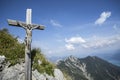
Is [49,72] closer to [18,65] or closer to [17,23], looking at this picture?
[18,65]

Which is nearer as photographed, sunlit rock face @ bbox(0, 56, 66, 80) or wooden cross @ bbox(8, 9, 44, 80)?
wooden cross @ bbox(8, 9, 44, 80)

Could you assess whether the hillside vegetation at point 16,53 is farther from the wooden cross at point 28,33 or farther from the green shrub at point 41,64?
the wooden cross at point 28,33

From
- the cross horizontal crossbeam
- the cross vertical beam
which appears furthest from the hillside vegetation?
the cross horizontal crossbeam

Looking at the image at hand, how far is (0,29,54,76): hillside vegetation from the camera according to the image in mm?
11984

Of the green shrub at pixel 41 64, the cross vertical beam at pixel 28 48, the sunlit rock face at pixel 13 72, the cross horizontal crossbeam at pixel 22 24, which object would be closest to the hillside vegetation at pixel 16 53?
the green shrub at pixel 41 64

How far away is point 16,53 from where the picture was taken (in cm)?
1238

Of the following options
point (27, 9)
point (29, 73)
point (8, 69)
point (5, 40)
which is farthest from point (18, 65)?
point (27, 9)

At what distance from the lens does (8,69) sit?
37.0ft

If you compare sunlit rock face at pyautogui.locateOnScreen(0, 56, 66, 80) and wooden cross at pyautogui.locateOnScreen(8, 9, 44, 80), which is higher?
wooden cross at pyautogui.locateOnScreen(8, 9, 44, 80)

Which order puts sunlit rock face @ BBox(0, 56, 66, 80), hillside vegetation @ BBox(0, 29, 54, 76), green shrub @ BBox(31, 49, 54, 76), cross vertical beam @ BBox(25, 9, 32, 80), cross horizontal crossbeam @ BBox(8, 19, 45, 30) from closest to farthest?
cross vertical beam @ BBox(25, 9, 32, 80) < cross horizontal crossbeam @ BBox(8, 19, 45, 30) < sunlit rock face @ BBox(0, 56, 66, 80) < hillside vegetation @ BBox(0, 29, 54, 76) < green shrub @ BBox(31, 49, 54, 76)

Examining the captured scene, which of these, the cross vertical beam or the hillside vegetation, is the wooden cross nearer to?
the cross vertical beam

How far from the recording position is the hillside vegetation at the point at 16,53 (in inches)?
472

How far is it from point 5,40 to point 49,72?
4273 mm

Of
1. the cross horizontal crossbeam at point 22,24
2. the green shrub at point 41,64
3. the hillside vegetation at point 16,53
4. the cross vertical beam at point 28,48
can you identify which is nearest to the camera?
the cross vertical beam at point 28,48
